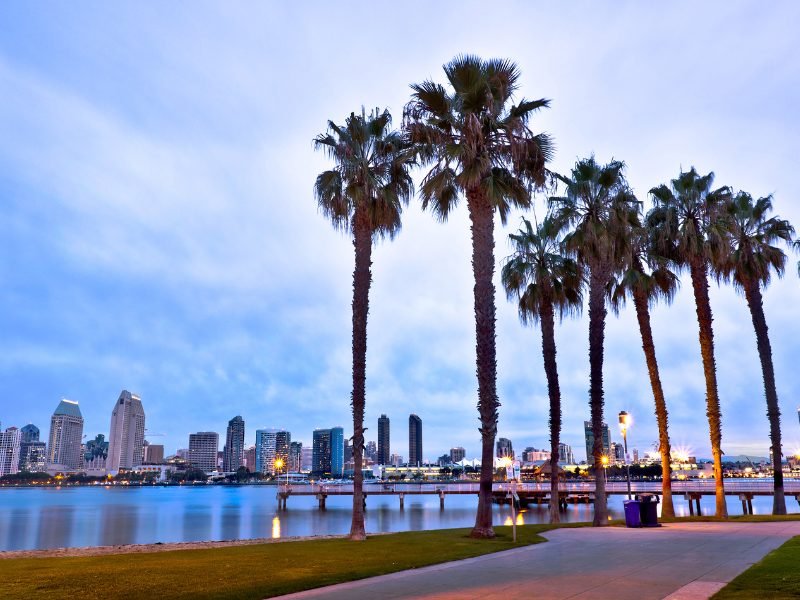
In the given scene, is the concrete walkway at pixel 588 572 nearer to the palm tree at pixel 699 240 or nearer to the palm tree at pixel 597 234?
the palm tree at pixel 597 234

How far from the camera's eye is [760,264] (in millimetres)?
33094

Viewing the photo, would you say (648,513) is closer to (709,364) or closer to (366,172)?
(709,364)

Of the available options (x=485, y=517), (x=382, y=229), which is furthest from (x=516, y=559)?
(x=382, y=229)

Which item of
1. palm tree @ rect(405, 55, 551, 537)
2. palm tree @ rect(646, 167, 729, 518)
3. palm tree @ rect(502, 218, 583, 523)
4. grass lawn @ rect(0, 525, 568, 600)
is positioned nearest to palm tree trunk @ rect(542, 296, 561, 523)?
palm tree @ rect(502, 218, 583, 523)

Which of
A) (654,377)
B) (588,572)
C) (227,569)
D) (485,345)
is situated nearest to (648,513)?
(654,377)

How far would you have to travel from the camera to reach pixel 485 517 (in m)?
20.7

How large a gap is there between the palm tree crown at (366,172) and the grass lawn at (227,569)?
488 inches

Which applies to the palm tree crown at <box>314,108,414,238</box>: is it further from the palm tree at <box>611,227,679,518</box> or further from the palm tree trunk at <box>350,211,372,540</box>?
the palm tree at <box>611,227,679,518</box>

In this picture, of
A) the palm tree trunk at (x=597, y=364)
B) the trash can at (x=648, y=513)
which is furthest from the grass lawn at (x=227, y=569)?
the palm tree trunk at (x=597, y=364)

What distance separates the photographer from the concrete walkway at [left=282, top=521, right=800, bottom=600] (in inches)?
402

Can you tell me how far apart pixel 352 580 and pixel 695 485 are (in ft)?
179

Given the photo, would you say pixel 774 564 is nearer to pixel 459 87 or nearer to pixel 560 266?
pixel 459 87

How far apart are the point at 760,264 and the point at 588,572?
2690 cm

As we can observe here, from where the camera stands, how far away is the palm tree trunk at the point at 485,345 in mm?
20969
